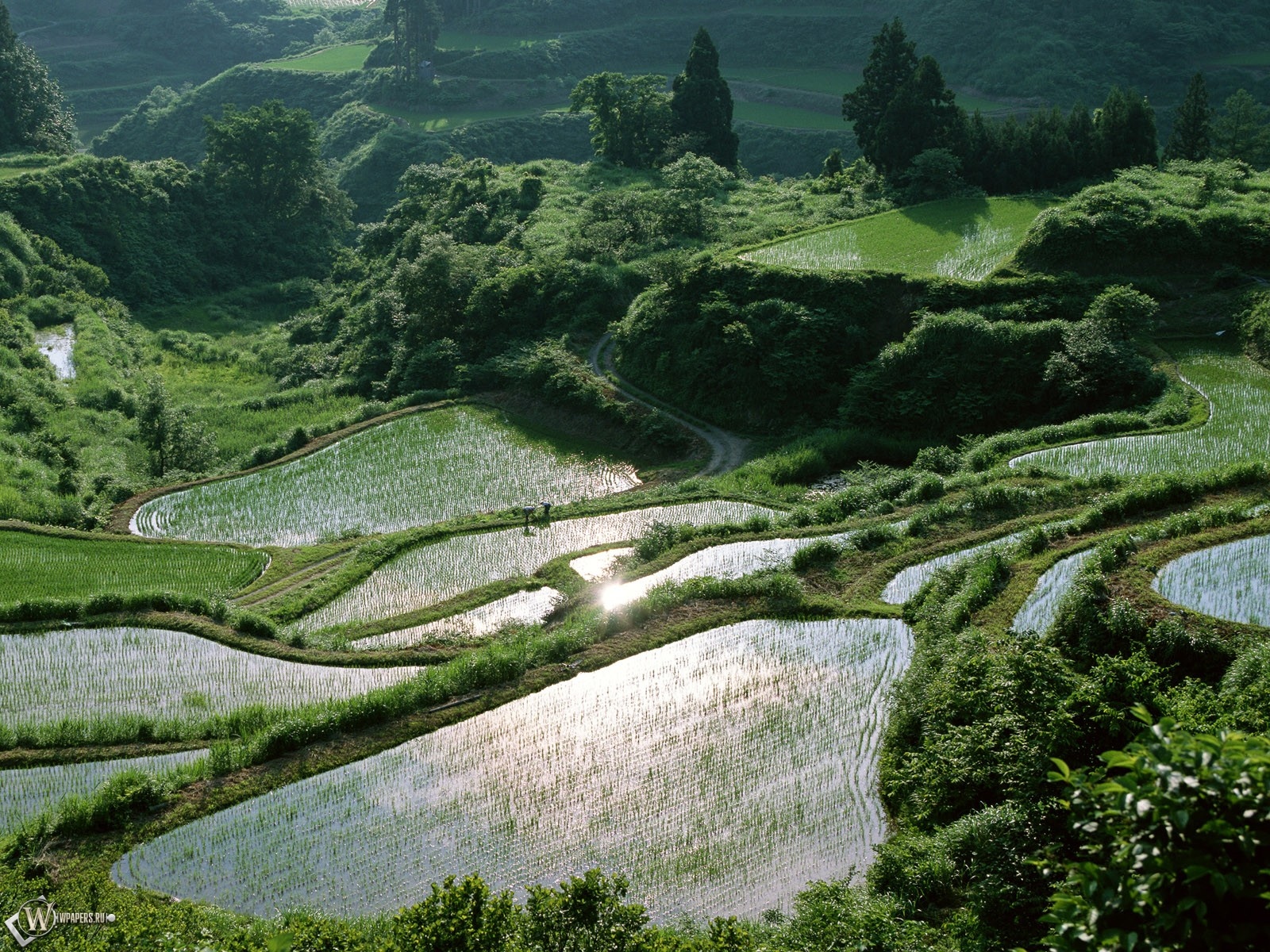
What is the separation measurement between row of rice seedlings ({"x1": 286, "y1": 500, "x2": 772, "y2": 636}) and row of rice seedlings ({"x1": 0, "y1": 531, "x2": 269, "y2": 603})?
2.94 metres

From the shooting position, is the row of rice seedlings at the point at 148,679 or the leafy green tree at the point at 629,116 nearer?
the row of rice seedlings at the point at 148,679

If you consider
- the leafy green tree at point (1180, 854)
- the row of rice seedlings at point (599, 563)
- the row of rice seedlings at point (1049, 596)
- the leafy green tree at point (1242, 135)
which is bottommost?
the row of rice seedlings at point (599, 563)

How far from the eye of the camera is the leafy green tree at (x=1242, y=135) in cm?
4612

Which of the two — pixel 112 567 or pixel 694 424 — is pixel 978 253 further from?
pixel 112 567

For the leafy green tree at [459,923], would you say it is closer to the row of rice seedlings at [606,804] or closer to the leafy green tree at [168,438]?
the row of rice seedlings at [606,804]

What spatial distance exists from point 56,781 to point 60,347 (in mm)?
33305

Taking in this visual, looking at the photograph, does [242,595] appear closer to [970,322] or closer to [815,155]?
[970,322]

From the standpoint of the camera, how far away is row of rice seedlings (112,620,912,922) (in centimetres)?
1195

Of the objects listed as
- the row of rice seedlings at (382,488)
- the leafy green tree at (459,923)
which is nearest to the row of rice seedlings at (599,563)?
the row of rice seedlings at (382,488)

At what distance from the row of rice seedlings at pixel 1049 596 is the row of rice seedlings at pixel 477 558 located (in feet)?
23.8

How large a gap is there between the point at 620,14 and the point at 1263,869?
102927 millimetres

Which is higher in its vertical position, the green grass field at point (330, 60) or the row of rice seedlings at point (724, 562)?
the green grass field at point (330, 60)

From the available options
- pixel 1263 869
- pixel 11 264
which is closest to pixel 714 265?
pixel 1263 869

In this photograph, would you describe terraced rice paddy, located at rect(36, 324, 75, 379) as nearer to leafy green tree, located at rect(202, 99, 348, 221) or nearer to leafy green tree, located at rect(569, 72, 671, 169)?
leafy green tree, located at rect(202, 99, 348, 221)
